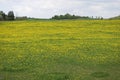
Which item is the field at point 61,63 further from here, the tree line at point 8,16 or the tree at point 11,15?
the tree at point 11,15

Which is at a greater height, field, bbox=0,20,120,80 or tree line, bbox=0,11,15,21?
tree line, bbox=0,11,15,21

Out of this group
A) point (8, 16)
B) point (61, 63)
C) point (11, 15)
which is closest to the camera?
point (61, 63)

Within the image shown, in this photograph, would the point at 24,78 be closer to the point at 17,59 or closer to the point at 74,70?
the point at 74,70

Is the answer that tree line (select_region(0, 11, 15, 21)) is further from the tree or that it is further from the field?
the field

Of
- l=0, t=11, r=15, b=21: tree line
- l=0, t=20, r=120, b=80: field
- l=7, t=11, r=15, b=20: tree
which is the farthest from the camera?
l=7, t=11, r=15, b=20: tree

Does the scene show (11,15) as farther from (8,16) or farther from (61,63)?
(61,63)

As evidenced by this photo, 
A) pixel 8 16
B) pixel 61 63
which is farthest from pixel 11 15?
pixel 61 63

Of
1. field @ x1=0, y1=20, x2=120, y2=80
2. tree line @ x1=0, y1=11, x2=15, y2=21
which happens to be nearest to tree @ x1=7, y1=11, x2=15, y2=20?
tree line @ x1=0, y1=11, x2=15, y2=21

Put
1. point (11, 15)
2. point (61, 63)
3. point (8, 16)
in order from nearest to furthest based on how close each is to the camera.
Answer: point (61, 63) < point (8, 16) < point (11, 15)

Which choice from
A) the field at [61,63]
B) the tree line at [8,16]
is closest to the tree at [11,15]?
the tree line at [8,16]

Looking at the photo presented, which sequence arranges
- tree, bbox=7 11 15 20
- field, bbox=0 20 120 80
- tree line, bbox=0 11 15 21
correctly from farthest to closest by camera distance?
tree, bbox=7 11 15 20
tree line, bbox=0 11 15 21
field, bbox=0 20 120 80

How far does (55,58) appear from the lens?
966 inches

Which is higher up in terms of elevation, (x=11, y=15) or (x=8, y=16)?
(x=11, y=15)

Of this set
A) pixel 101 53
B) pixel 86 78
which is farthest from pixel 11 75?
pixel 101 53
